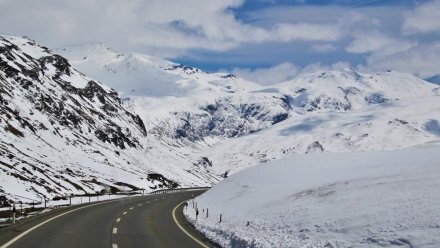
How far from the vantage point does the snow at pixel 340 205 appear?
18859 mm

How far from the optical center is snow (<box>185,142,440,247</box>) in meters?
18.9

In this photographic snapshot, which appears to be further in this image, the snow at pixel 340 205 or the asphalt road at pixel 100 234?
the asphalt road at pixel 100 234

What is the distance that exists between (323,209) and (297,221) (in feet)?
5.72

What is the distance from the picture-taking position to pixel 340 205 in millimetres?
25375

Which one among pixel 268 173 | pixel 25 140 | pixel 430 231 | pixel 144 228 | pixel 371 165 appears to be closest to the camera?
pixel 430 231

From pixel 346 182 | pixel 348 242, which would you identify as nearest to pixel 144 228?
pixel 346 182

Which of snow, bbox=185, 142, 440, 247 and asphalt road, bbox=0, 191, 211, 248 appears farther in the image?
asphalt road, bbox=0, 191, 211, 248

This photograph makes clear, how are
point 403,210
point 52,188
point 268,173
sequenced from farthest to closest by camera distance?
point 52,188, point 268,173, point 403,210

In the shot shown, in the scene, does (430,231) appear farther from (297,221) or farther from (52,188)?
(52,188)

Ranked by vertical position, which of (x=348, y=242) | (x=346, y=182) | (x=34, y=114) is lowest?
(x=348, y=242)

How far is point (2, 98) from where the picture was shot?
575ft

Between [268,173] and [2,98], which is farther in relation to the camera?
[2,98]

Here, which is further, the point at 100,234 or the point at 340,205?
the point at 100,234

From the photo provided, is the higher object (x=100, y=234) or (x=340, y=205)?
(x=340, y=205)
